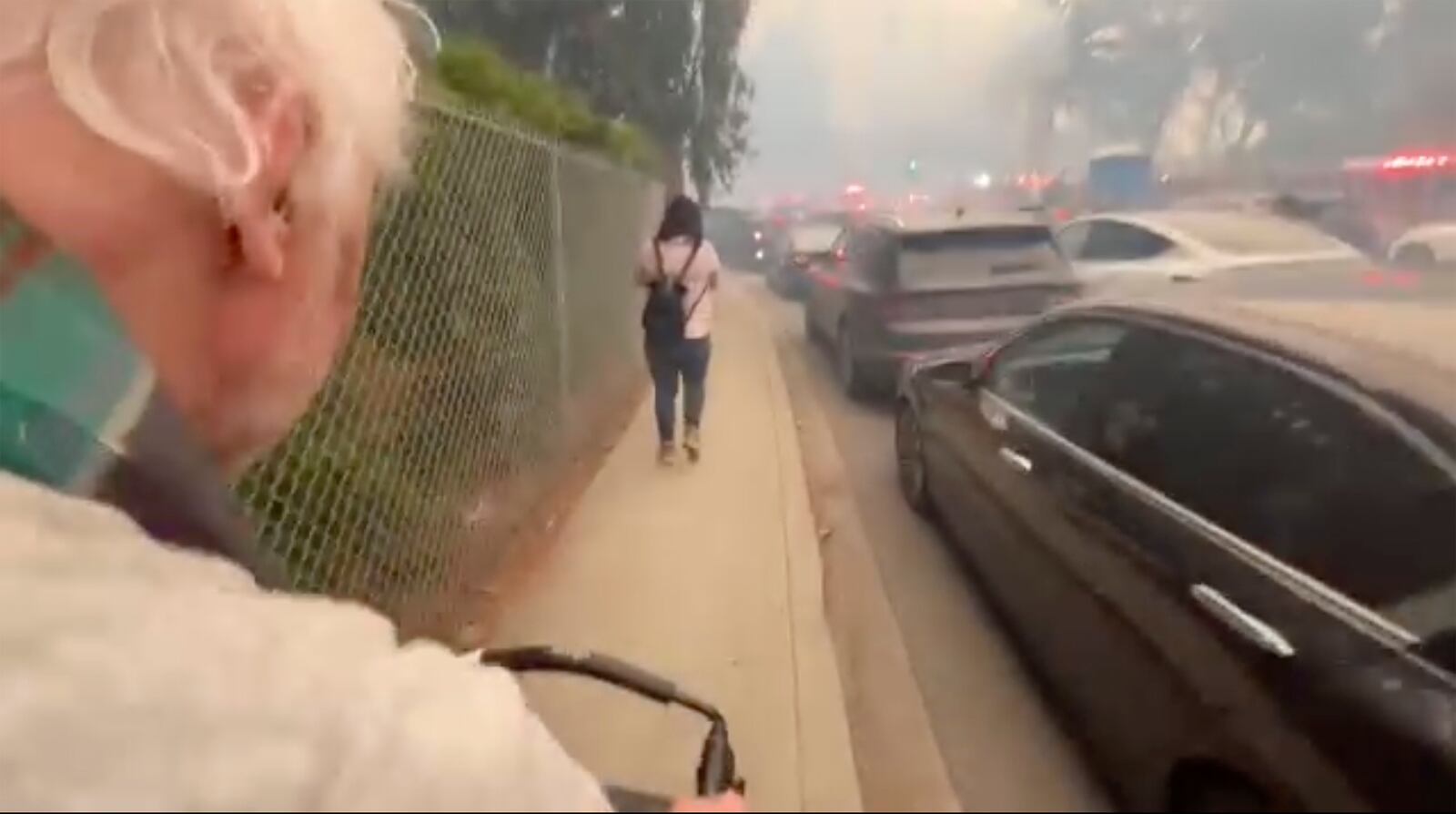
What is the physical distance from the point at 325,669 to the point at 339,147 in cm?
45

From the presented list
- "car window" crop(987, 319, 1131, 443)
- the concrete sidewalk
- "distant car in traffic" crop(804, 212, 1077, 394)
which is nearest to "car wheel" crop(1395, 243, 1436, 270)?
"distant car in traffic" crop(804, 212, 1077, 394)

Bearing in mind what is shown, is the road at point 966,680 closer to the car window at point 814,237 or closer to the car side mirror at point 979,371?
the car side mirror at point 979,371

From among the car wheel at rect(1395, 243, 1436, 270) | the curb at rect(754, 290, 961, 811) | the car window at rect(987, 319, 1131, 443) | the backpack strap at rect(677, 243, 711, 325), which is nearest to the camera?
the curb at rect(754, 290, 961, 811)

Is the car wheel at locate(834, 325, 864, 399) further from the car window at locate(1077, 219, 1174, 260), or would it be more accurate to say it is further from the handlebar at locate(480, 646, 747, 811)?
the handlebar at locate(480, 646, 747, 811)

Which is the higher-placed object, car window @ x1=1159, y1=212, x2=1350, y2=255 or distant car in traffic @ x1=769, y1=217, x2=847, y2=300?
car window @ x1=1159, y1=212, x2=1350, y2=255

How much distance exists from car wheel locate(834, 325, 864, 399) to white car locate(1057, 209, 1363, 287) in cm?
19

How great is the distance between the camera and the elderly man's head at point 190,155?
0.90m

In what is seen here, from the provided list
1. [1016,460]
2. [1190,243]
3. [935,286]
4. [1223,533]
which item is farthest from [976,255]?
[1223,533]

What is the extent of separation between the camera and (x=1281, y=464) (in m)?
0.74

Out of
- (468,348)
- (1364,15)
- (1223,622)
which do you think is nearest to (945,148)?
(1364,15)

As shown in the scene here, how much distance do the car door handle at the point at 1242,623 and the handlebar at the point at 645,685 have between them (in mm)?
219

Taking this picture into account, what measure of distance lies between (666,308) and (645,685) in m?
0.28

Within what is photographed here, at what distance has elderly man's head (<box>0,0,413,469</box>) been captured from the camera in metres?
0.90

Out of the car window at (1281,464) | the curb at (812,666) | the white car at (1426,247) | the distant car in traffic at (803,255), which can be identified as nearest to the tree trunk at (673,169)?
the distant car in traffic at (803,255)
